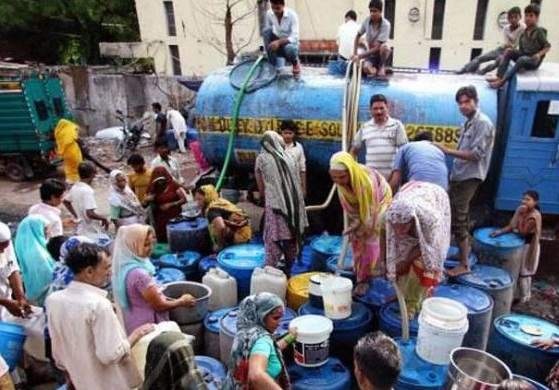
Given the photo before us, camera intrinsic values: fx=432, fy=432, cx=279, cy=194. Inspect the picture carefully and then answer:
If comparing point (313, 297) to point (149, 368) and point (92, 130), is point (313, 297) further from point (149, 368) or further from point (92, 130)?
point (92, 130)

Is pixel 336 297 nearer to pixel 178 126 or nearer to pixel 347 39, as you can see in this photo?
pixel 347 39

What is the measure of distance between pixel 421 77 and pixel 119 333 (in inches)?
204

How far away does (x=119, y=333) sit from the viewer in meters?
2.44

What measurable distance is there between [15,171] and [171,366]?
1094 cm

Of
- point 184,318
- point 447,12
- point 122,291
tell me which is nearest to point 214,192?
point 184,318

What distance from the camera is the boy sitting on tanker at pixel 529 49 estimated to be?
5.19 metres

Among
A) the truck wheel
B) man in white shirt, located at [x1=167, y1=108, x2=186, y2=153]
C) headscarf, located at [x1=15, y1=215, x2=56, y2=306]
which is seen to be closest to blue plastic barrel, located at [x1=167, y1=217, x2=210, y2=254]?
headscarf, located at [x1=15, y1=215, x2=56, y2=306]

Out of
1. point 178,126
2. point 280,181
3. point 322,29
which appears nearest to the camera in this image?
point 280,181

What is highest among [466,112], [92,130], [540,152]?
[466,112]

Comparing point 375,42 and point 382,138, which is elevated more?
point 375,42

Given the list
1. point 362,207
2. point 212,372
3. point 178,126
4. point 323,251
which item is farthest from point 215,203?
point 178,126

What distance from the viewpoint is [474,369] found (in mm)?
2795

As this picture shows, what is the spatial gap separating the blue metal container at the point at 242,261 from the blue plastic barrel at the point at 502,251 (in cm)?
235

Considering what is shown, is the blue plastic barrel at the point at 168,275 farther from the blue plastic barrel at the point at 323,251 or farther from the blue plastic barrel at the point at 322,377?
the blue plastic barrel at the point at 322,377
